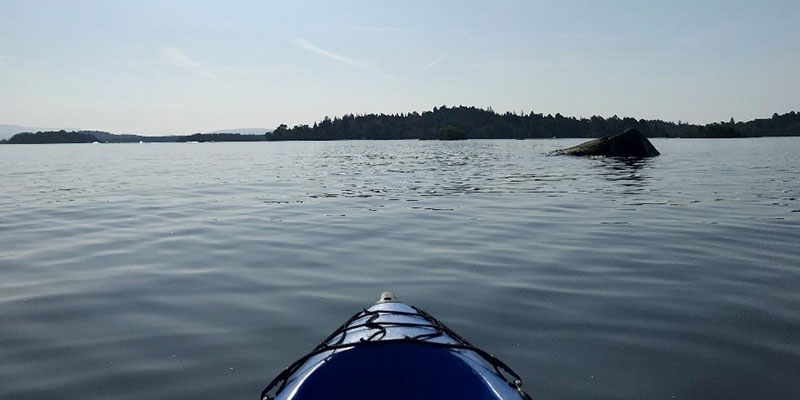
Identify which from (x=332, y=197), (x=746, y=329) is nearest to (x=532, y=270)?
(x=746, y=329)

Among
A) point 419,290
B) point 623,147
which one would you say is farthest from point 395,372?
point 623,147

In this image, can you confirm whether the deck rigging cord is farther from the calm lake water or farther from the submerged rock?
the submerged rock

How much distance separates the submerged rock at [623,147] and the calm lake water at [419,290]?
22.3m

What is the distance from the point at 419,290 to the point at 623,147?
34062 mm

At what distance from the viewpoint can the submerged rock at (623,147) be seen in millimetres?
36719

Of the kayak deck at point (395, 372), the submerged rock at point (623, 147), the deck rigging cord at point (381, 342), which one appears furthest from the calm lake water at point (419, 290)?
the submerged rock at point (623, 147)

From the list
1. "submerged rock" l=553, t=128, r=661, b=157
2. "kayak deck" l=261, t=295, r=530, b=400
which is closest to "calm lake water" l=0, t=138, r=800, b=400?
"kayak deck" l=261, t=295, r=530, b=400

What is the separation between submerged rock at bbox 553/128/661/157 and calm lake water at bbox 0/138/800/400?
22.3 meters

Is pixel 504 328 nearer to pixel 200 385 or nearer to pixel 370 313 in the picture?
pixel 370 313

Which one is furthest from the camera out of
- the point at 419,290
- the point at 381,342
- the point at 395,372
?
the point at 419,290

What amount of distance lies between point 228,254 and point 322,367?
6416mm

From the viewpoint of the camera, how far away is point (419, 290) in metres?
7.00

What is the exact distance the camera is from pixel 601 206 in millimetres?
14250

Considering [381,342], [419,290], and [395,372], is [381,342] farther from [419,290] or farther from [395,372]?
[419,290]
